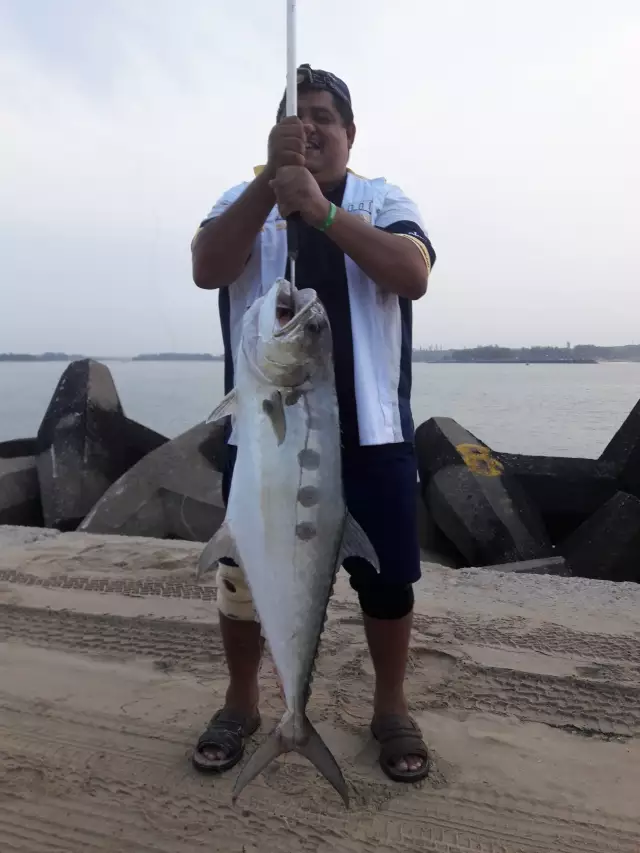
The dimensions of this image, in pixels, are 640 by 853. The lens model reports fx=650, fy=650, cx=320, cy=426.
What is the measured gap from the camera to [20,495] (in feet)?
24.6

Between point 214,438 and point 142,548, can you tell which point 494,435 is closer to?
point 214,438

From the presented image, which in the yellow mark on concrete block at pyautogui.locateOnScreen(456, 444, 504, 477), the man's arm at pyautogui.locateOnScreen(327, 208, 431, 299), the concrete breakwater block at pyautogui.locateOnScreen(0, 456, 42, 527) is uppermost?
the man's arm at pyautogui.locateOnScreen(327, 208, 431, 299)

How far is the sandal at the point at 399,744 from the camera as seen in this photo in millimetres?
2422

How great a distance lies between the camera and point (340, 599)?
4.11 meters

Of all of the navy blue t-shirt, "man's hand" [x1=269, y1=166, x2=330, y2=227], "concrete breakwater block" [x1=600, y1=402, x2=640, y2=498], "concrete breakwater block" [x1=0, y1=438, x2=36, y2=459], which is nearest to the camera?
"man's hand" [x1=269, y1=166, x2=330, y2=227]

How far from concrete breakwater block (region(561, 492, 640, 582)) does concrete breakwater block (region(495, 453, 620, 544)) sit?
36.6 inches

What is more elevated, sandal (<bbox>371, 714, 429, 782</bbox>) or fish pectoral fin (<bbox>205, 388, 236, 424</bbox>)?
fish pectoral fin (<bbox>205, 388, 236, 424</bbox>)

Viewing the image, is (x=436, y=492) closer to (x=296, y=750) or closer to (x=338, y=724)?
(x=338, y=724)

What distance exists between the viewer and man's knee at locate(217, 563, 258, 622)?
261cm

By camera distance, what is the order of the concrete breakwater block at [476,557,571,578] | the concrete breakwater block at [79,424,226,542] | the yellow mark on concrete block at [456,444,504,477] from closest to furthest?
1. the concrete breakwater block at [476,557,571,578]
2. the concrete breakwater block at [79,424,226,542]
3. the yellow mark on concrete block at [456,444,504,477]

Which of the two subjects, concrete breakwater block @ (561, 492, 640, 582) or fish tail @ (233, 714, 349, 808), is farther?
concrete breakwater block @ (561, 492, 640, 582)

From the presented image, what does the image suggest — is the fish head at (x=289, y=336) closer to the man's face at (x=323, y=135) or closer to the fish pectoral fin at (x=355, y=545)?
the fish pectoral fin at (x=355, y=545)

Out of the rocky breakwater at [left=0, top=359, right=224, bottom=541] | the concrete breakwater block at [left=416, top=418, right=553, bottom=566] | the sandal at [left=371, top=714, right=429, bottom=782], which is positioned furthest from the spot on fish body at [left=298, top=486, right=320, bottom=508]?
the rocky breakwater at [left=0, top=359, right=224, bottom=541]

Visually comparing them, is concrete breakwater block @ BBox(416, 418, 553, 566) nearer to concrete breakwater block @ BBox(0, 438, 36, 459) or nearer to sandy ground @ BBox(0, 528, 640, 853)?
sandy ground @ BBox(0, 528, 640, 853)
